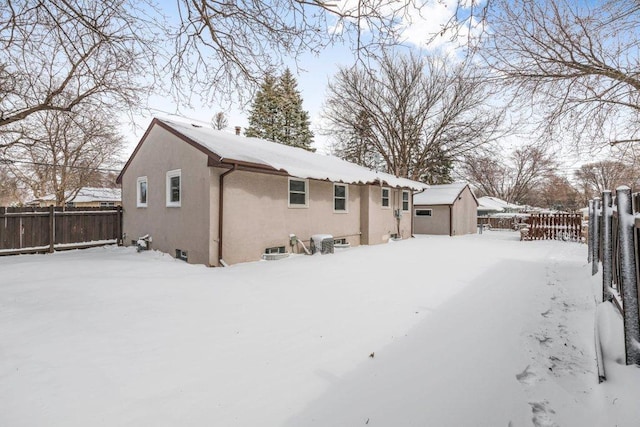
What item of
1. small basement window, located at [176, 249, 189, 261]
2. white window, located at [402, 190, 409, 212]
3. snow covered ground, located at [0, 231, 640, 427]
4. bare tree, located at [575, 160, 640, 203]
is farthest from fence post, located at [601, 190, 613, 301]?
white window, located at [402, 190, 409, 212]

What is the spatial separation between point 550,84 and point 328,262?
278 inches

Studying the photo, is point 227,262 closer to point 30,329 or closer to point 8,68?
point 30,329

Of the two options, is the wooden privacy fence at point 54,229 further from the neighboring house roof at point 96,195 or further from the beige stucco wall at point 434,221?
the neighboring house roof at point 96,195

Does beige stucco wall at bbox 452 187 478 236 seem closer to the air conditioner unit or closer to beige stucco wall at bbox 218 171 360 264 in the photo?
beige stucco wall at bbox 218 171 360 264

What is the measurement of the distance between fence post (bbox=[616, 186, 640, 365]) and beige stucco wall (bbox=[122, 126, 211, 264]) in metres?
7.77

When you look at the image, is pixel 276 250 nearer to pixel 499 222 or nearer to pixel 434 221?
pixel 434 221

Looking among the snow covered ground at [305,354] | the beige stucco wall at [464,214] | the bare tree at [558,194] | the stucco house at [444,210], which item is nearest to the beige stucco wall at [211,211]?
the snow covered ground at [305,354]

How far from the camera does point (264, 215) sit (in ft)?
30.9

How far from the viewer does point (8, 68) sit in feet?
19.1

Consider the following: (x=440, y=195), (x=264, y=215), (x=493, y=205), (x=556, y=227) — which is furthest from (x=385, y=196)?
(x=493, y=205)

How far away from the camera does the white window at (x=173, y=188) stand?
30.8ft

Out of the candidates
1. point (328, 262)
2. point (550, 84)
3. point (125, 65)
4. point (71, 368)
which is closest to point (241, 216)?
point (328, 262)

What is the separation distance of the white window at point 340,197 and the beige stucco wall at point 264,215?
398 mm

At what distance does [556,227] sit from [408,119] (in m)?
13.3
